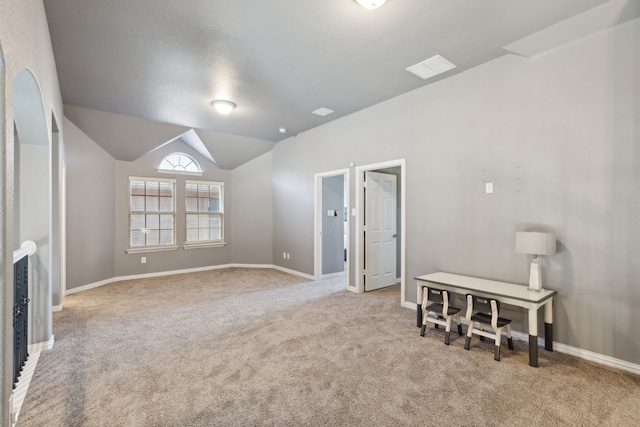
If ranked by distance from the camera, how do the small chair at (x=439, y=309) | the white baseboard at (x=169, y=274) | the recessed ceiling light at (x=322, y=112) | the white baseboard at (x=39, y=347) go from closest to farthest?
the white baseboard at (x=39, y=347) → the small chair at (x=439, y=309) → the recessed ceiling light at (x=322, y=112) → the white baseboard at (x=169, y=274)

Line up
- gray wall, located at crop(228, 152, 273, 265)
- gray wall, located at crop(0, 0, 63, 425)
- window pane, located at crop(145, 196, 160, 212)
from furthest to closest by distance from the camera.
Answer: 1. gray wall, located at crop(228, 152, 273, 265)
2. window pane, located at crop(145, 196, 160, 212)
3. gray wall, located at crop(0, 0, 63, 425)

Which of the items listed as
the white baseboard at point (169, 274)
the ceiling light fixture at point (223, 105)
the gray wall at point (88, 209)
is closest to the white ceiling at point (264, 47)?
the ceiling light fixture at point (223, 105)

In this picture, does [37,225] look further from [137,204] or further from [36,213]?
[137,204]

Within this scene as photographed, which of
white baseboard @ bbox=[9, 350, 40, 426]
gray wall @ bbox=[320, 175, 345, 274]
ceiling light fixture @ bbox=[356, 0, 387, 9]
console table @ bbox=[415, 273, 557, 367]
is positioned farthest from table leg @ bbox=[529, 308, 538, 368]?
gray wall @ bbox=[320, 175, 345, 274]

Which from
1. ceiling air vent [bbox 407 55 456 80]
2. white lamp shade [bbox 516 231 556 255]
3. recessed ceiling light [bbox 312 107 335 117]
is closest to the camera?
white lamp shade [bbox 516 231 556 255]

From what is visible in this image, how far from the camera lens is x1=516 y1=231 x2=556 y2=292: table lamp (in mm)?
2629

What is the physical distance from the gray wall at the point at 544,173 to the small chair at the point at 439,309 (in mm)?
555

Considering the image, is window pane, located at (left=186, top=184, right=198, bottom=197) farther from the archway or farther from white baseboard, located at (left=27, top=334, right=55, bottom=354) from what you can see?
white baseboard, located at (left=27, top=334, right=55, bottom=354)

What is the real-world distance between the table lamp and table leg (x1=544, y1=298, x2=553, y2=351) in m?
0.18

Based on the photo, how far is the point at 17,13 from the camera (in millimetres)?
1479

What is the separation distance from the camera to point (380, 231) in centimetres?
505

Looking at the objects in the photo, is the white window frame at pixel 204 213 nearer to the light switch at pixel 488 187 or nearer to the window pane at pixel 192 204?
the window pane at pixel 192 204

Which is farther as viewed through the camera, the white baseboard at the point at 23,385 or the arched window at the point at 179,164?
the arched window at the point at 179,164

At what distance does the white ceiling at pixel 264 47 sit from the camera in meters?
2.38
